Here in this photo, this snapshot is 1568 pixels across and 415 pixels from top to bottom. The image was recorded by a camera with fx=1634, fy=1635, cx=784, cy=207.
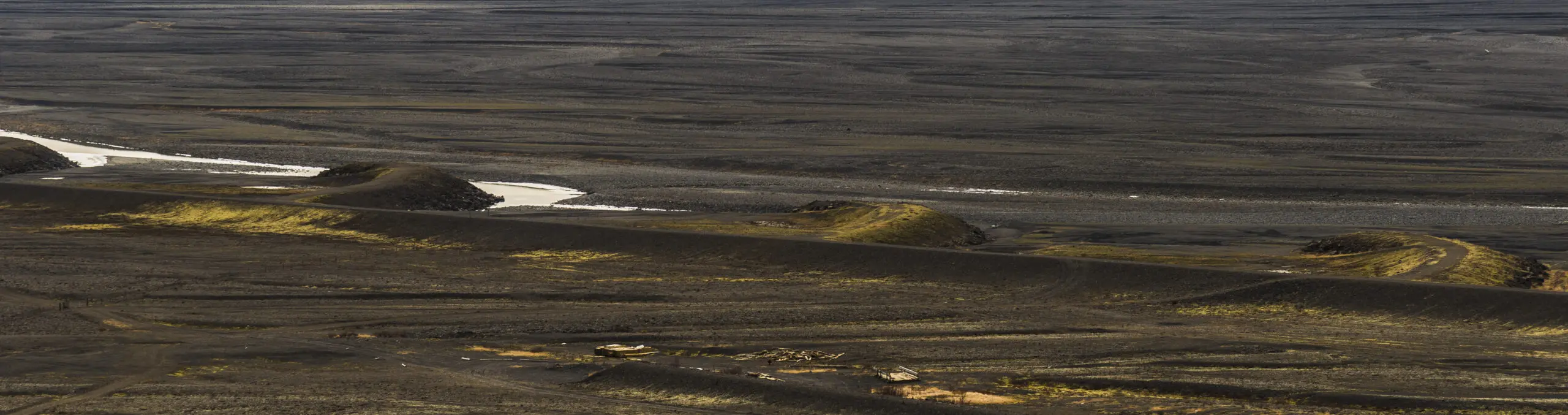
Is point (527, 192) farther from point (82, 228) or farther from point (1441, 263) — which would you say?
point (1441, 263)

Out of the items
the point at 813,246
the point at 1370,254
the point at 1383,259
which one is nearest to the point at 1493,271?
the point at 1383,259

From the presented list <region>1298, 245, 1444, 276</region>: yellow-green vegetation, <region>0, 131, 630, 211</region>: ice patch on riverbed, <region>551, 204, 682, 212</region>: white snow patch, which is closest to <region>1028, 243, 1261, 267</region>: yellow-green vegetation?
<region>1298, 245, 1444, 276</region>: yellow-green vegetation

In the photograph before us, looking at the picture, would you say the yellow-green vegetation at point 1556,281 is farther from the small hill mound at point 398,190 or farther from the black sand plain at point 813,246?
the small hill mound at point 398,190

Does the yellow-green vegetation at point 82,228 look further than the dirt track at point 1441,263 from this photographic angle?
Yes

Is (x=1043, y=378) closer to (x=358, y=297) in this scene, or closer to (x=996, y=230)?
(x=358, y=297)

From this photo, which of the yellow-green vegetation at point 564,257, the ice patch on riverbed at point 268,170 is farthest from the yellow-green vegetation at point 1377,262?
the ice patch on riverbed at point 268,170

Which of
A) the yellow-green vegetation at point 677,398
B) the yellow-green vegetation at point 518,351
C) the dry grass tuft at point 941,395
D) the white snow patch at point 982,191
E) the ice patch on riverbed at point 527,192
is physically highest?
the dry grass tuft at point 941,395
